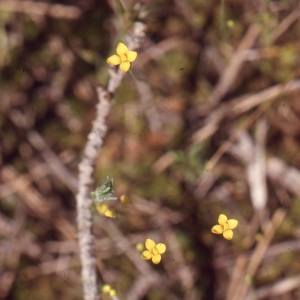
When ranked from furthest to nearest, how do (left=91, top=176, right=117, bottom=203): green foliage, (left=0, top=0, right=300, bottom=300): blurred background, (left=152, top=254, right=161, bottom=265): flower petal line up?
(left=0, top=0, right=300, bottom=300): blurred background, (left=152, top=254, right=161, bottom=265): flower petal, (left=91, top=176, right=117, bottom=203): green foliage

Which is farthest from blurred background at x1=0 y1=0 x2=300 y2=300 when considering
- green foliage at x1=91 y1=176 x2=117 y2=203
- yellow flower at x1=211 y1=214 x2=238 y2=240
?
green foliage at x1=91 y1=176 x2=117 y2=203

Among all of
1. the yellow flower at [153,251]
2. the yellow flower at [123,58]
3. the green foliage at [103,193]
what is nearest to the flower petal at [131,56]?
the yellow flower at [123,58]

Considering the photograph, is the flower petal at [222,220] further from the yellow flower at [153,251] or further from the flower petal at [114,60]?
the flower petal at [114,60]

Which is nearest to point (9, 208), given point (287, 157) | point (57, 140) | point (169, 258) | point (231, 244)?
point (57, 140)

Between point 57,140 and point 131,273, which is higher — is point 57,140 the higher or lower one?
the higher one

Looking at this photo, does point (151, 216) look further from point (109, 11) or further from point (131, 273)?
point (109, 11)

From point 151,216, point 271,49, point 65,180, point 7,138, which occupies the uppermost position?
point 271,49

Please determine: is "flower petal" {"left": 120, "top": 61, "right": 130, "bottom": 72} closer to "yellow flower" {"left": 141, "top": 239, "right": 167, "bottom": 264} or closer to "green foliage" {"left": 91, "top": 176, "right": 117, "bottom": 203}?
"green foliage" {"left": 91, "top": 176, "right": 117, "bottom": 203}

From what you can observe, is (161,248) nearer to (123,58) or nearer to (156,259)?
(156,259)

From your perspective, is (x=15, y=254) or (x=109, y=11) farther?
(x=109, y=11)
